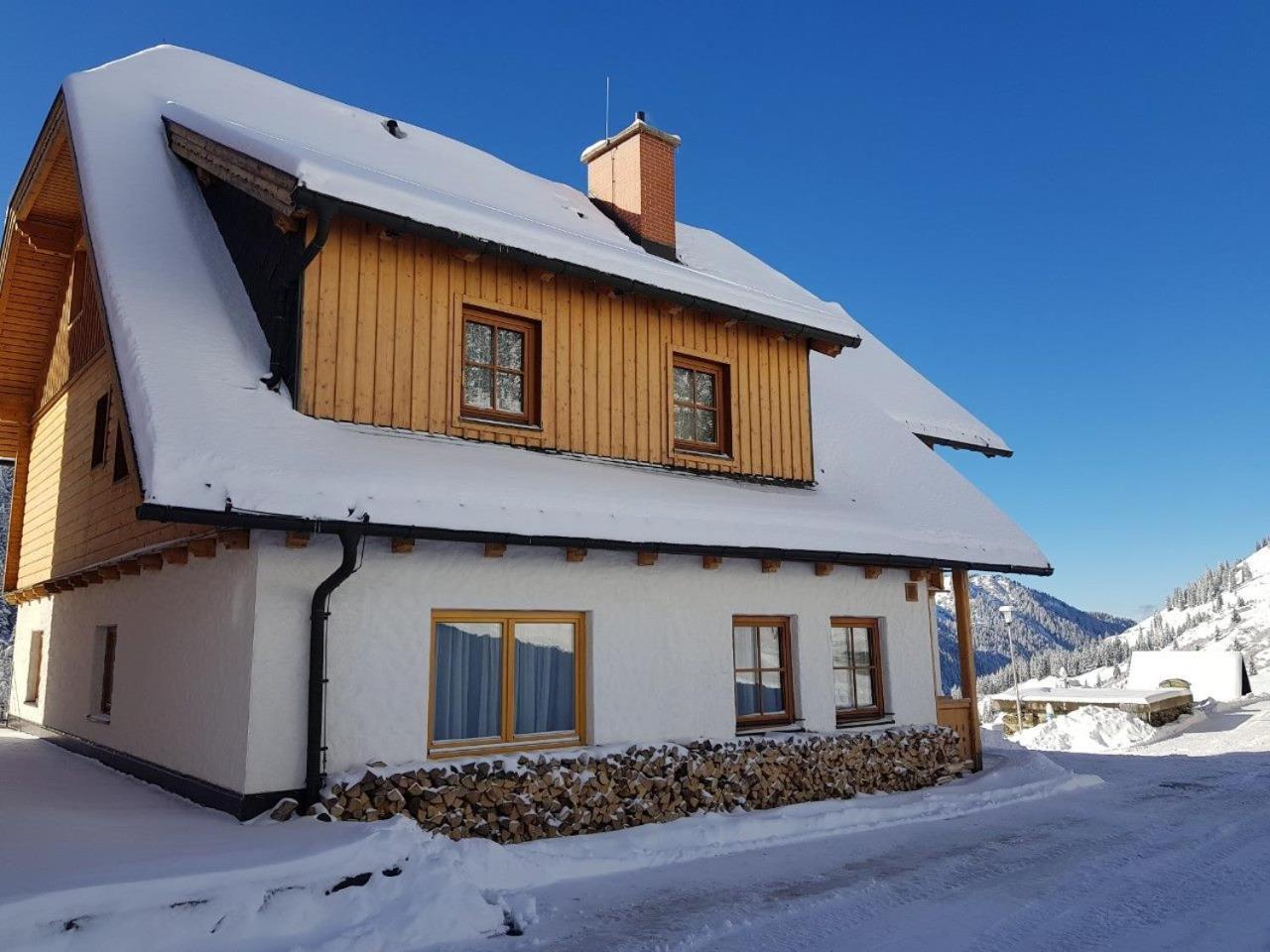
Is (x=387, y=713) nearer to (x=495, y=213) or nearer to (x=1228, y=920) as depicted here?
(x=495, y=213)

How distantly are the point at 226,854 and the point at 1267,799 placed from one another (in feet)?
37.3

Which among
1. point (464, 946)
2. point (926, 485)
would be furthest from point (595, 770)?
point (926, 485)

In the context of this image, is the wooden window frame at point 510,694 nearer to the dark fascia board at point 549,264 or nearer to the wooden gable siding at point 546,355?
the wooden gable siding at point 546,355

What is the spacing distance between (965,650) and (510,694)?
23.7ft

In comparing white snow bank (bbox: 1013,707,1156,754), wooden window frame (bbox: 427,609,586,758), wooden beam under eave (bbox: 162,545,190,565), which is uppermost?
wooden beam under eave (bbox: 162,545,190,565)

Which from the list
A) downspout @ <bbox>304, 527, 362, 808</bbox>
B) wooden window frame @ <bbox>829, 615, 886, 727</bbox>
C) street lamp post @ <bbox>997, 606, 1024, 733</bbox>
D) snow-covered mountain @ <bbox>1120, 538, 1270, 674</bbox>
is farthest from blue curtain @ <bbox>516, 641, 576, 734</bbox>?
snow-covered mountain @ <bbox>1120, 538, 1270, 674</bbox>

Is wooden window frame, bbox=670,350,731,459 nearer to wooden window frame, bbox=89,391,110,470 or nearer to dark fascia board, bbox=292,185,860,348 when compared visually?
dark fascia board, bbox=292,185,860,348

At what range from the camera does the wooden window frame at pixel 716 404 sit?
35.3ft

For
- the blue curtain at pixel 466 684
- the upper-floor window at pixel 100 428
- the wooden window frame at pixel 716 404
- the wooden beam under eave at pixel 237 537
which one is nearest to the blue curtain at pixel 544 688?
the blue curtain at pixel 466 684

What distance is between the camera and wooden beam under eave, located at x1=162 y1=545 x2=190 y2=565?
26.3 ft

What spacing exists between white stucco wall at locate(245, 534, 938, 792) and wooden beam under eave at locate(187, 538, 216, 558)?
0.83 m

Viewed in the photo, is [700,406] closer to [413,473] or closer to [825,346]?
[825,346]

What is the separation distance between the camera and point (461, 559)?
7914 mm

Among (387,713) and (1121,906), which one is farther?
(387,713)
